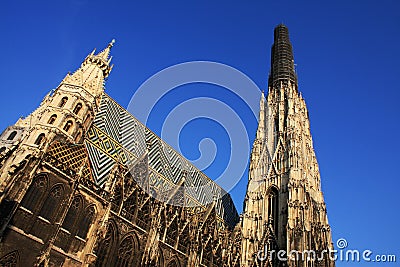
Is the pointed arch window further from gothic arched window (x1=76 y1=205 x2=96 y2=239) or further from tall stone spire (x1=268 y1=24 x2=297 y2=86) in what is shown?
tall stone spire (x1=268 y1=24 x2=297 y2=86)

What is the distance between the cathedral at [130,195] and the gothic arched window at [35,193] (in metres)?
0.04

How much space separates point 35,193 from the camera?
1420 centimetres

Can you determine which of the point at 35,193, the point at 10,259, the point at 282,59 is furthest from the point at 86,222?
the point at 282,59

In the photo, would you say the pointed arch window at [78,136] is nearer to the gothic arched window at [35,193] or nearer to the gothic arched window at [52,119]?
the gothic arched window at [52,119]

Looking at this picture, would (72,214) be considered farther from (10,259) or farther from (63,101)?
(63,101)

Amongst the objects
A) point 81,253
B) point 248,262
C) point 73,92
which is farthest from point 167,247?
point 73,92

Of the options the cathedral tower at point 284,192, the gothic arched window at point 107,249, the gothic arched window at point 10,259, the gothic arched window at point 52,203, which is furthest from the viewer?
the cathedral tower at point 284,192

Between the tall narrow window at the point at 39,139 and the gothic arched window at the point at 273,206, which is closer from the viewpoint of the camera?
the tall narrow window at the point at 39,139

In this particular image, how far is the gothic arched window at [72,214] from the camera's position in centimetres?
1503

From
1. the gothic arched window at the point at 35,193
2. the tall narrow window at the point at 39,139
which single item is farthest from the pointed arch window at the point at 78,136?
the gothic arched window at the point at 35,193

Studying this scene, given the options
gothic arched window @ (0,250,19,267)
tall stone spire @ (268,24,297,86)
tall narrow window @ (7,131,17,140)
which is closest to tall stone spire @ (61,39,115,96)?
tall narrow window @ (7,131,17,140)

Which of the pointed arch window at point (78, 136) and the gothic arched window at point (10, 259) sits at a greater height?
the pointed arch window at point (78, 136)

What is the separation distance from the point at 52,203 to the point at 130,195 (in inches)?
183

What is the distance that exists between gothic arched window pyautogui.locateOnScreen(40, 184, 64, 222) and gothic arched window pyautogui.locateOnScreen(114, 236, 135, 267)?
4030mm
